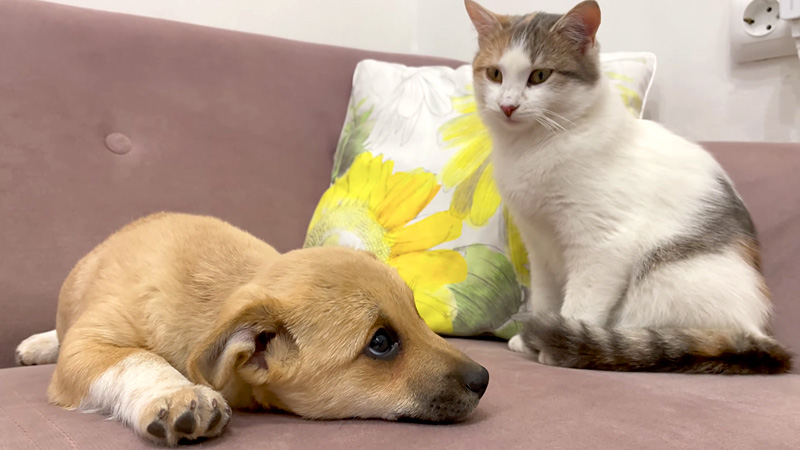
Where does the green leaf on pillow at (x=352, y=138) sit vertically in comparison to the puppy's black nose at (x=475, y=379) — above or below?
above

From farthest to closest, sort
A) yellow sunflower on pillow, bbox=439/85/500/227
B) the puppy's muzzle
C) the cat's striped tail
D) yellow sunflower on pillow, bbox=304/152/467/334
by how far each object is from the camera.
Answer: yellow sunflower on pillow, bbox=439/85/500/227 < yellow sunflower on pillow, bbox=304/152/467/334 < the cat's striped tail < the puppy's muzzle

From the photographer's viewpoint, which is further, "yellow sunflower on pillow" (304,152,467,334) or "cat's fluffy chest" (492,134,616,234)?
"yellow sunflower on pillow" (304,152,467,334)

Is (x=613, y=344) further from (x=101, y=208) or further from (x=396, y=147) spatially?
(x=101, y=208)

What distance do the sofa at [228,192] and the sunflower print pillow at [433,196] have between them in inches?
5.3

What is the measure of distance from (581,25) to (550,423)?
1051 millimetres

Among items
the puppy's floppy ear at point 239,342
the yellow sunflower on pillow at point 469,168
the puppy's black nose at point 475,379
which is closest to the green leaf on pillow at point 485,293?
the yellow sunflower on pillow at point 469,168

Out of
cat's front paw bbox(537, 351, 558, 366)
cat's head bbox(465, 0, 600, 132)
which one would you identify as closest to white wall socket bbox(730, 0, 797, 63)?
cat's head bbox(465, 0, 600, 132)

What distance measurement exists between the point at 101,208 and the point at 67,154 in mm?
190

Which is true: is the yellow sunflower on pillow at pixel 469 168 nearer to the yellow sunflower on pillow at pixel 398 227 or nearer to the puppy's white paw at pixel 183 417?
the yellow sunflower on pillow at pixel 398 227

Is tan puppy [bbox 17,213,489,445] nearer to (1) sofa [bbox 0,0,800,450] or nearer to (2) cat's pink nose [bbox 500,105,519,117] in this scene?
(1) sofa [bbox 0,0,800,450]

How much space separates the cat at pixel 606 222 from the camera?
4.22ft

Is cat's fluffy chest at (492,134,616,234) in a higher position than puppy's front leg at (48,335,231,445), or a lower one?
higher

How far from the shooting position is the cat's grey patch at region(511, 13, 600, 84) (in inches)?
60.6

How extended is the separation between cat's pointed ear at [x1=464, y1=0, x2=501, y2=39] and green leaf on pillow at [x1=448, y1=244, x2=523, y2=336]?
62cm
